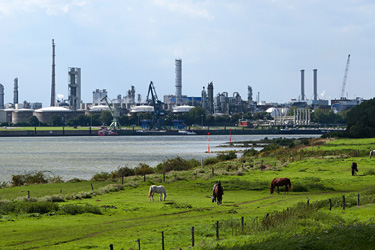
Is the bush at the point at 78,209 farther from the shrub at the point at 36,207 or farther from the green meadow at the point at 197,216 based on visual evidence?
the shrub at the point at 36,207

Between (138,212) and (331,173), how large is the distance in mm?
25866

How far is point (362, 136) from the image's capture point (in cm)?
12412

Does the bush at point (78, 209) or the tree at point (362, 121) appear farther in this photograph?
the tree at point (362, 121)

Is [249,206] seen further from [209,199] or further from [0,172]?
[0,172]

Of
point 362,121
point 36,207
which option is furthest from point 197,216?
point 362,121

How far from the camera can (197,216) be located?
29.5 m

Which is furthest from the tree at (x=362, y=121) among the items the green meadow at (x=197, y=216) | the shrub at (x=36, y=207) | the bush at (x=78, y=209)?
the shrub at (x=36, y=207)

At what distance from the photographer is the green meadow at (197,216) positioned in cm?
1970

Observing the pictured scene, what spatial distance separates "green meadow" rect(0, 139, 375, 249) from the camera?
64.6ft

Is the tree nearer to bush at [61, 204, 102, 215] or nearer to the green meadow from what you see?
the green meadow

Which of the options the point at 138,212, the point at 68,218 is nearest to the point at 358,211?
the point at 138,212

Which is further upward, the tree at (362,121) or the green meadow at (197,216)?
the tree at (362,121)

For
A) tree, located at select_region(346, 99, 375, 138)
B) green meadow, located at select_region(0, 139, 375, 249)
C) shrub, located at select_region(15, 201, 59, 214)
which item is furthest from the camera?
tree, located at select_region(346, 99, 375, 138)

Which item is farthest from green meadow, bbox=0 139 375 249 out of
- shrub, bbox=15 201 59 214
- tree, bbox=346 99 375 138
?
tree, bbox=346 99 375 138
